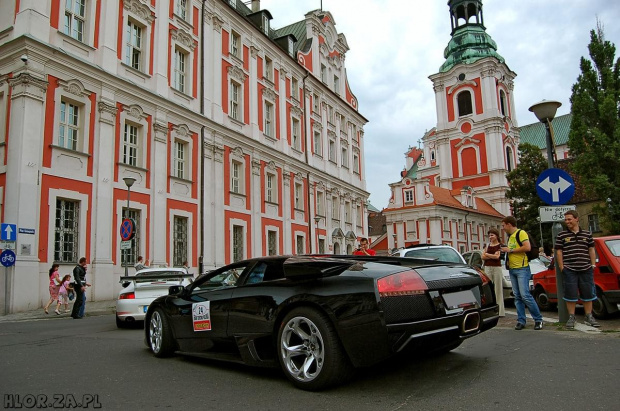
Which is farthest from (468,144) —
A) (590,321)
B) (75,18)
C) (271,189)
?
(590,321)

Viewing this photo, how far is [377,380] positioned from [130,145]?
1865 cm

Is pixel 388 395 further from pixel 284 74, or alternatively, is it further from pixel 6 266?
pixel 284 74

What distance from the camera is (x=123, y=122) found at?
2020cm

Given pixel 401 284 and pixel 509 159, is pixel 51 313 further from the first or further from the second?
pixel 509 159

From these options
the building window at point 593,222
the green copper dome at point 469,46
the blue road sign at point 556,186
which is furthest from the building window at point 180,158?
the green copper dome at point 469,46

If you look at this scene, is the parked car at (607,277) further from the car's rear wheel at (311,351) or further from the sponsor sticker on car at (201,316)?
the sponsor sticker on car at (201,316)

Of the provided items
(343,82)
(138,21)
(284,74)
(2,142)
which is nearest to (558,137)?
(343,82)

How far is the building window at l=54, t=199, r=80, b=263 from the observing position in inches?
670

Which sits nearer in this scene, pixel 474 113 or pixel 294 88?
pixel 294 88

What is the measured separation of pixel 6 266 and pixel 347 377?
14293 millimetres

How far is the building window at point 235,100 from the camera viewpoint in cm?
2789

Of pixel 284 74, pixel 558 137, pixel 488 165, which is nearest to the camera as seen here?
pixel 284 74

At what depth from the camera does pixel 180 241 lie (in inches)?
899

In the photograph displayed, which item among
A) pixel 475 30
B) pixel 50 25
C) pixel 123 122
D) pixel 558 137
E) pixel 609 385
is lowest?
pixel 609 385
